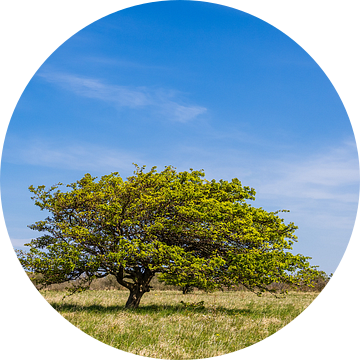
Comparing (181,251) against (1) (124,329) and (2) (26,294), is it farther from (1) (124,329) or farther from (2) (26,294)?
(2) (26,294)

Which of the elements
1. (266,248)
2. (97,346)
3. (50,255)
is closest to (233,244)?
(266,248)

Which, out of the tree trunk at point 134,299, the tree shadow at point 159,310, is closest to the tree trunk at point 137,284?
the tree trunk at point 134,299

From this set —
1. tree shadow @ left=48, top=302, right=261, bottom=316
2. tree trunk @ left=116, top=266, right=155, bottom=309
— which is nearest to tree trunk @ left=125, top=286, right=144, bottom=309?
tree trunk @ left=116, top=266, right=155, bottom=309

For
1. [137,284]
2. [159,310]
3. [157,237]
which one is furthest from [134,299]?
[157,237]

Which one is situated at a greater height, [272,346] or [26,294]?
[26,294]

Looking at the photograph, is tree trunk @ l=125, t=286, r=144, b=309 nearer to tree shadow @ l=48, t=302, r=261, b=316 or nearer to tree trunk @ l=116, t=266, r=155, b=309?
tree trunk @ l=116, t=266, r=155, b=309

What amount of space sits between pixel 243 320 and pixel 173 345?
5.56 meters

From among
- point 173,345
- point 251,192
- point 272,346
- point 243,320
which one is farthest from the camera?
point 251,192

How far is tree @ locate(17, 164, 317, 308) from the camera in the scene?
1411 centimetres

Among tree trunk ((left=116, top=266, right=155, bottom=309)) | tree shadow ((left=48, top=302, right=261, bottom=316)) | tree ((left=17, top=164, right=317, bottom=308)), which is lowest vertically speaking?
tree shadow ((left=48, top=302, right=261, bottom=316))

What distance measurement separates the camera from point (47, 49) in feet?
24.6

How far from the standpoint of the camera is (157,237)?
51.6 feet

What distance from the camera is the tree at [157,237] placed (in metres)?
14.1

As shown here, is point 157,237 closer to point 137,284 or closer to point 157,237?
point 157,237
